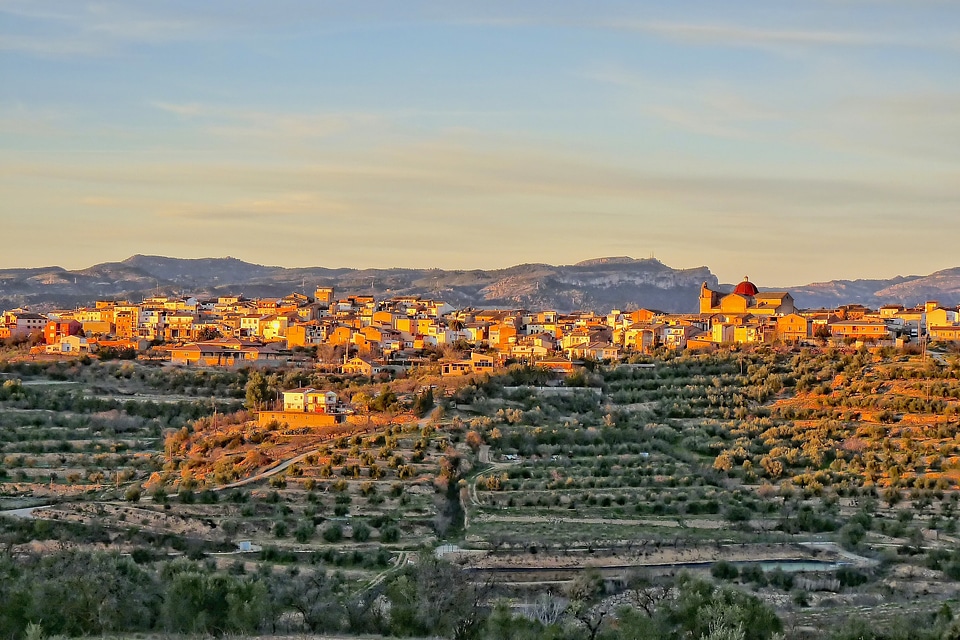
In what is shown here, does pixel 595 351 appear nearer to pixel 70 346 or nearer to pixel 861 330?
pixel 861 330

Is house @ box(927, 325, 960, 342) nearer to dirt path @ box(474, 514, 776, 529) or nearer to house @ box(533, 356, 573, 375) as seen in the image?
house @ box(533, 356, 573, 375)

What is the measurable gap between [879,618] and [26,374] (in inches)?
1966

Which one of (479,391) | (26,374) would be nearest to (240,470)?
(479,391)

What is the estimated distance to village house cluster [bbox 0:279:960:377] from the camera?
71.8 meters

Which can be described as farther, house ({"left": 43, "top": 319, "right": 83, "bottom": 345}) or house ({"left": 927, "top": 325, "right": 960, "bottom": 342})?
house ({"left": 43, "top": 319, "right": 83, "bottom": 345})

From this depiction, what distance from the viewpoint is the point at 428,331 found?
8769 centimetres

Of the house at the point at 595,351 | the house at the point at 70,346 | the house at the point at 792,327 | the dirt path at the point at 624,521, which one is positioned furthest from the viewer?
the house at the point at 70,346

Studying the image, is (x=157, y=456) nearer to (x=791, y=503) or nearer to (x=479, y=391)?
(x=479, y=391)

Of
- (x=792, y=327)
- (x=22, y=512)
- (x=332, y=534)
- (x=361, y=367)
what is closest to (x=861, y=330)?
(x=792, y=327)

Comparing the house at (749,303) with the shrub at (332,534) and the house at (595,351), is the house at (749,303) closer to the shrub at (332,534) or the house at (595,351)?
the house at (595,351)

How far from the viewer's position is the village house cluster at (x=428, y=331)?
2825 inches

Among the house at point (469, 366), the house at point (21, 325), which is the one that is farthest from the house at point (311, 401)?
the house at point (21, 325)

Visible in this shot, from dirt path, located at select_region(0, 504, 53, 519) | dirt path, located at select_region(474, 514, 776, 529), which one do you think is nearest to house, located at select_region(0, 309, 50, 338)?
dirt path, located at select_region(0, 504, 53, 519)

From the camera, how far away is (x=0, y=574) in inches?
955
